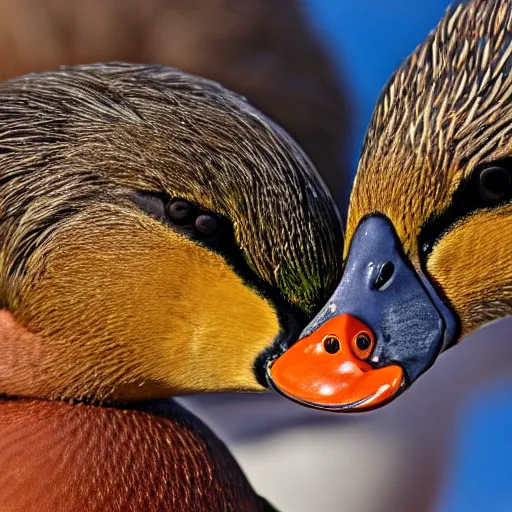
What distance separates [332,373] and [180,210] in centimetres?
15

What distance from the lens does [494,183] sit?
531mm

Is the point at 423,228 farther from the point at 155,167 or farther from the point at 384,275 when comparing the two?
the point at 155,167

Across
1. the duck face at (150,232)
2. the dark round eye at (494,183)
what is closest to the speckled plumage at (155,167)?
the duck face at (150,232)

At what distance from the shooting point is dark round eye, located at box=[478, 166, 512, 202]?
0.53 meters

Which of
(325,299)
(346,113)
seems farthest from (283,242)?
(346,113)

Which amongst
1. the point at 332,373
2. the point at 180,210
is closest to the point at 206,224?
the point at 180,210

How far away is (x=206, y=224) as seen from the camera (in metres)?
0.51

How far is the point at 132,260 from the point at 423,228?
201 mm

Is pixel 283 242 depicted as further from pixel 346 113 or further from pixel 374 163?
pixel 346 113

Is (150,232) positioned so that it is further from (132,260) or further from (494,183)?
(494,183)

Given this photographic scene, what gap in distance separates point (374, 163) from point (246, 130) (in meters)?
0.11

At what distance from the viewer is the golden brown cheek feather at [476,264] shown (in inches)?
21.4

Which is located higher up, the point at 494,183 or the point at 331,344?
the point at 494,183

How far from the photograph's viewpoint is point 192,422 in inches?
23.5
